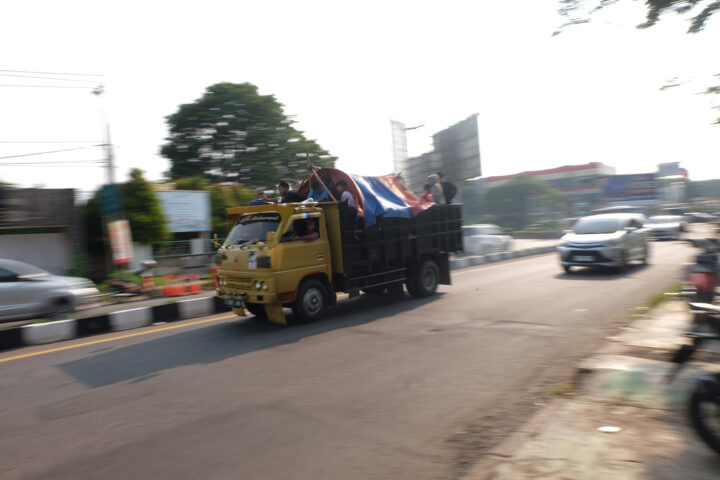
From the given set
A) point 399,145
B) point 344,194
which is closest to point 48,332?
point 344,194

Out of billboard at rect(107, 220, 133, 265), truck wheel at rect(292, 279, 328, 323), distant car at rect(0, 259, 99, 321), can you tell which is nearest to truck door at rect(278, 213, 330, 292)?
truck wheel at rect(292, 279, 328, 323)

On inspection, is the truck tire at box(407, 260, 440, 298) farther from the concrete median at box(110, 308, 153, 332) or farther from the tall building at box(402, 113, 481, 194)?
the tall building at box(402, 113, 481, 194)

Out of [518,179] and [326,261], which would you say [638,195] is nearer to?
[518,179]

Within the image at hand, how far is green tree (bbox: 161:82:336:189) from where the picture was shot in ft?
90.7

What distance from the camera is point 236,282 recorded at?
784cm

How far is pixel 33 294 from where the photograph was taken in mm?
9367

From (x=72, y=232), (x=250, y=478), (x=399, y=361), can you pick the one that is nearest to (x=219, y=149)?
(x=72, y=232)

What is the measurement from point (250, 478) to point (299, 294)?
4.73 metres

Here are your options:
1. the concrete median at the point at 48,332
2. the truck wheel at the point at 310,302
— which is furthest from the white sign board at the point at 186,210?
the truck wheel at the point at 310,302

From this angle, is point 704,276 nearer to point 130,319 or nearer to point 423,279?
point 423,279

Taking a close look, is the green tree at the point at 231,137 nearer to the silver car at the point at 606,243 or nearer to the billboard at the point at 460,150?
the billboard at the point at 460,150

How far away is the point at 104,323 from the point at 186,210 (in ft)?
43.2

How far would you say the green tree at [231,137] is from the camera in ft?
90.7

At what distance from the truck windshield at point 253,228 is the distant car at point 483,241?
47.6ft
